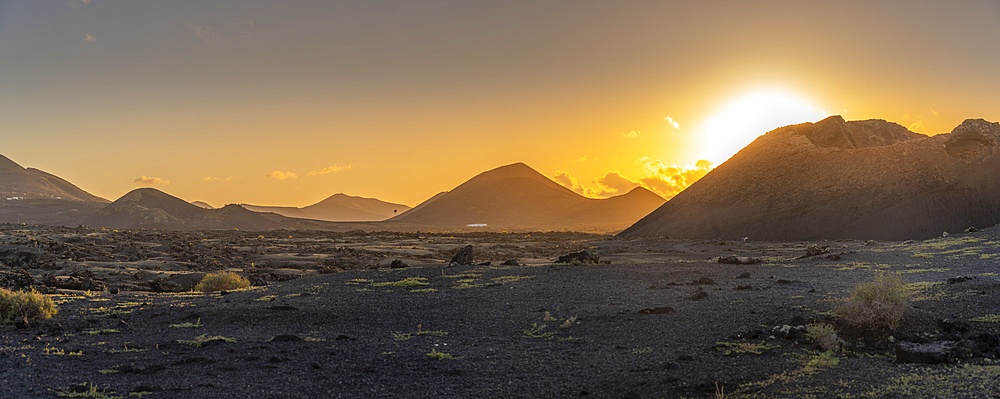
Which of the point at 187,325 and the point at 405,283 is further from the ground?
the point at 405,283

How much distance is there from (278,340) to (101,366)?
114 inches

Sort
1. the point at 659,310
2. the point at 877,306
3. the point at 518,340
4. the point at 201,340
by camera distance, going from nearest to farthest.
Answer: the point at 877,306
the point at 201,340
the point at 518,340
the point at 659,310

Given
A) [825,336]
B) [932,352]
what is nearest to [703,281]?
[825,336]

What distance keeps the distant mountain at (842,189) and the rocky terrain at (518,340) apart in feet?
106

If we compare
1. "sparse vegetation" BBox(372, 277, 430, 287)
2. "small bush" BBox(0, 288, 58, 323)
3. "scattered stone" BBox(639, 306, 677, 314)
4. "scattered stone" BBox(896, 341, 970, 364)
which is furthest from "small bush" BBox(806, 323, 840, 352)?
"small bush" BBox(0, 288, 58, 323)

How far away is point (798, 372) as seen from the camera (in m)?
6.81

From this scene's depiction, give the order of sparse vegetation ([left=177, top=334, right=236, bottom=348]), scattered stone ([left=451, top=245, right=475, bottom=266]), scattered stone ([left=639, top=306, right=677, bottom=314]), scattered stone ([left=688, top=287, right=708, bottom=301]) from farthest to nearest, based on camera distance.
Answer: scattered stone ([left=451, top=245, right=475, bottom=266]) < scattered stone ([left=688, top=287, right=708, bottom=301]) < scattered stone ([left=639, top=306, right=677, bottom=314]) < sparse vegetation ([left=177, top=334, right=236, bottom=348])

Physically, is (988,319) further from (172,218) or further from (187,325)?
(172,218)

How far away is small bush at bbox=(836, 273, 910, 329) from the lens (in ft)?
26.0

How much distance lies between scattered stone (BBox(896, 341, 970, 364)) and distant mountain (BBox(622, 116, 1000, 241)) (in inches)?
1751

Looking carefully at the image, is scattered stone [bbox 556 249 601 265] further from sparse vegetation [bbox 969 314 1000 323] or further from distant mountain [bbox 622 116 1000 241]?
distant mountain [bbox 622 116 1000 241]

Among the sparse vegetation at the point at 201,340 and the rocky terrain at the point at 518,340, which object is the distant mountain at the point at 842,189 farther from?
the sparse vegetation at the point at 201,340

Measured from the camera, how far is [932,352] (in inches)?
262

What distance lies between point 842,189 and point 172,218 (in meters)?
123
